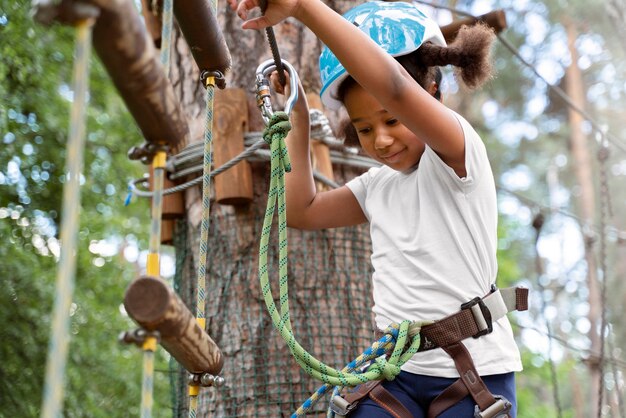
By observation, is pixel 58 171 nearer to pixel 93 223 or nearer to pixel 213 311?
→ pixel 93 223

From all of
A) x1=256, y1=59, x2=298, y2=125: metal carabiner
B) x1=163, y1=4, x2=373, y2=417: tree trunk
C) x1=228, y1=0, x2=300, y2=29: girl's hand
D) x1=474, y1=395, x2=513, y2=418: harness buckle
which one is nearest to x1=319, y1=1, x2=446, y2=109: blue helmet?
x1=256, y1=59, x2=298, y2=125: metal carabiner

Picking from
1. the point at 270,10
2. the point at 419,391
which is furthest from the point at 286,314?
the point at 270,10

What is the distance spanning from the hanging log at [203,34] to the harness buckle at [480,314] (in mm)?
682

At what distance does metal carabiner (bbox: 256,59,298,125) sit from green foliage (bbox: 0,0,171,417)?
1888 mm

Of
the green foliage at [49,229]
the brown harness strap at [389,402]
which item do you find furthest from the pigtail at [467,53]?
the green foliage at [49,229]

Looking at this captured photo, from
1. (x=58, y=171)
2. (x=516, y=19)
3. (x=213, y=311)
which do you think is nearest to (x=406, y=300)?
(x=213, y=311)

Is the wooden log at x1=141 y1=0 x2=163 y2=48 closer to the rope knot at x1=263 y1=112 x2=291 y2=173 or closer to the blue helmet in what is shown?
the blue helmet

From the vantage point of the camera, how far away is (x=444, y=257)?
66.4 inches

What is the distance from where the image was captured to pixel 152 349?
0.97 m

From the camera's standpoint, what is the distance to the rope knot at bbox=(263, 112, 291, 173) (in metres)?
1.58

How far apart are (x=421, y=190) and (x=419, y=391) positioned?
444mm

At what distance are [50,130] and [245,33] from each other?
222 centimetres

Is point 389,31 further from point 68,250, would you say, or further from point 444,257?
point 68,250

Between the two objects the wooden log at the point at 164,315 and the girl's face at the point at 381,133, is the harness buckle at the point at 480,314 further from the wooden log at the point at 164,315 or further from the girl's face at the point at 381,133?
the wooden log at the point at 164,315
